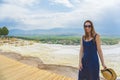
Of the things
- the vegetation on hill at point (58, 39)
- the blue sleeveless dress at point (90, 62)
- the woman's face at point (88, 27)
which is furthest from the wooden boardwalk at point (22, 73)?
the woman's face at point (88, 27)

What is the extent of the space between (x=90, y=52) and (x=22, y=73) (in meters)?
1.69

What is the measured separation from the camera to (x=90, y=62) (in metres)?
2.64

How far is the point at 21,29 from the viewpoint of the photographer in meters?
5.66

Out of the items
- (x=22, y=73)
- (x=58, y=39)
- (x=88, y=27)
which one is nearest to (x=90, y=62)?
(x=88, y=27)

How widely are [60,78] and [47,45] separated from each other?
1543 millimetres

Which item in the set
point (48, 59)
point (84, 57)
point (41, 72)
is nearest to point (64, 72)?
point (41, 72)

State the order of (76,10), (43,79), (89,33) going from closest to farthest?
1. (89,33)
2. (43,79)
3. (76,10)

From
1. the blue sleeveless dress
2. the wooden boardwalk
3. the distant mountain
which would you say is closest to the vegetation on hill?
the distant mountain

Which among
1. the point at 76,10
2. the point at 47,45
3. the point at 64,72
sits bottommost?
the point at 64,72

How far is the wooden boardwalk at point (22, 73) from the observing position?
3.89 metres

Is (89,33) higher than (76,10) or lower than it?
lower

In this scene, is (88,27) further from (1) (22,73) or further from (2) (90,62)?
(1) (22,73)

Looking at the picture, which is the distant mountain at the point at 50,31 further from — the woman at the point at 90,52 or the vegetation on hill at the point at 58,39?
the woman at the point at 90,52

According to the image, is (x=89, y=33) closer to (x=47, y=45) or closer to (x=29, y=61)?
(x=29, y=61)
